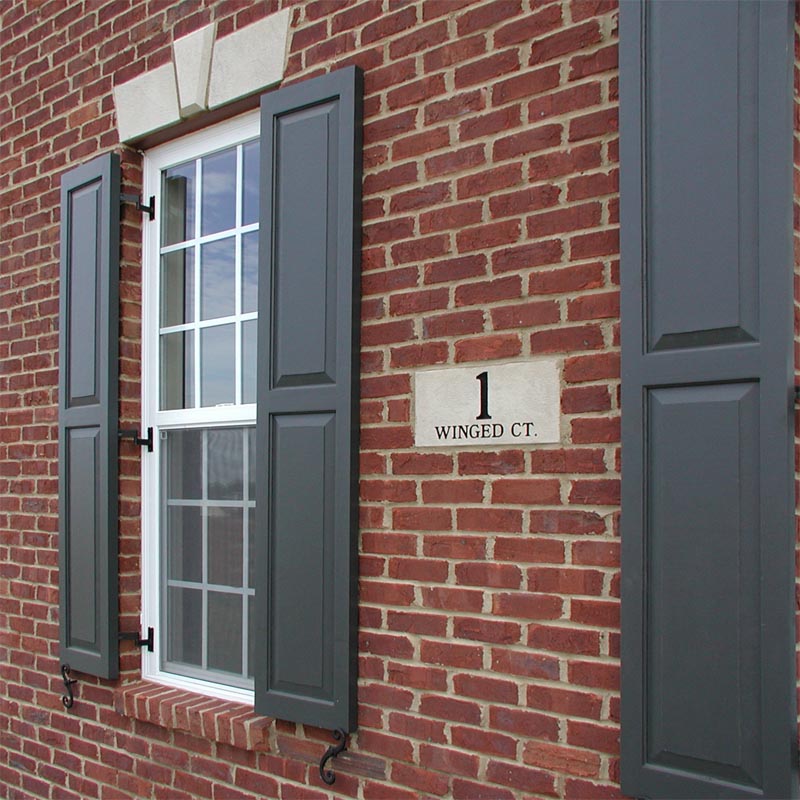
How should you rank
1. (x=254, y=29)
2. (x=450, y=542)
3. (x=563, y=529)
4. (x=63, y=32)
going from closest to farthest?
1. (x=563, y=529)
2. (x=450, y=542)
3. (x=254, y=29)
4. (x=63, y=32)

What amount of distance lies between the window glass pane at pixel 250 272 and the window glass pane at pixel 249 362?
76mm

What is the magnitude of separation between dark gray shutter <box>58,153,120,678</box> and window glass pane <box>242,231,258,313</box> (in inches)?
25.5

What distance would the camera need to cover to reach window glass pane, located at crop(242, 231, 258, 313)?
359 centimetres

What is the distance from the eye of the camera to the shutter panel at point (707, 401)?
6.93ft

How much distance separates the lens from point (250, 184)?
361 cm

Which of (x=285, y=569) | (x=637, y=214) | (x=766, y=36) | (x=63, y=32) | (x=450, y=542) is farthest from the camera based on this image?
(x=63, y=32)

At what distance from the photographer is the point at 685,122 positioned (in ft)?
7.50

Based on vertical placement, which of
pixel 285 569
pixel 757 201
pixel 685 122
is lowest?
pixel 285 569

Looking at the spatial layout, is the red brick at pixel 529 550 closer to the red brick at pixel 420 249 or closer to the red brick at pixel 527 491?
the red brick at pixel 527 491

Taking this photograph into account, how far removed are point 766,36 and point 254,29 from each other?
6.41 ft

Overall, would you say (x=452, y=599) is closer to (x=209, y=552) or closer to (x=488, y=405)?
(x=488, y=405)

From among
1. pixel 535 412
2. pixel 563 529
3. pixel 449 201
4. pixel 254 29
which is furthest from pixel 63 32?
pixel 563 529

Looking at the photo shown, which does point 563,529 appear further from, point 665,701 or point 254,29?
point 254,29

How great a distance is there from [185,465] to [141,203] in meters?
1.17
